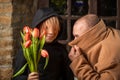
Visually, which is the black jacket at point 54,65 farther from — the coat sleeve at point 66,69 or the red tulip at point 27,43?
the red tulip at point 27,43

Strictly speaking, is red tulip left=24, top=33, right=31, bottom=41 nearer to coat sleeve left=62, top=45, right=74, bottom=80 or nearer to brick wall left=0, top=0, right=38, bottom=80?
coat sleeve left=62, top=45, right=74, bottom=80

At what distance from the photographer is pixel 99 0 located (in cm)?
355

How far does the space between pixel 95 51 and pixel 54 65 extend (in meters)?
0.65

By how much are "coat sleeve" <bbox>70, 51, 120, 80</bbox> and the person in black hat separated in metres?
0.48

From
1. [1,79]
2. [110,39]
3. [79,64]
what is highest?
[110,39]

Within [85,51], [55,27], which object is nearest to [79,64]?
[85,51]

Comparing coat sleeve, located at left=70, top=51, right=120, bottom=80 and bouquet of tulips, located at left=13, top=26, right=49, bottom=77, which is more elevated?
bouquet of tulips, located at left=13, top=26, right=49, bottom=77

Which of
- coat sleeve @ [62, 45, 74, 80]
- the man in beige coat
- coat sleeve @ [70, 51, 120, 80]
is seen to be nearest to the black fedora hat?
coat sleeve @ [62, 45, 74, 80]

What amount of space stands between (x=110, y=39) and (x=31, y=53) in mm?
482

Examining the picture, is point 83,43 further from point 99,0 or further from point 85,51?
point 99,0

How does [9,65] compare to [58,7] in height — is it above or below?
below

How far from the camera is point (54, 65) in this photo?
2844mm

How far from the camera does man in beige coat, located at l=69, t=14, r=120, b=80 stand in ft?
7.29

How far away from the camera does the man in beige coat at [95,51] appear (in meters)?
2.22
